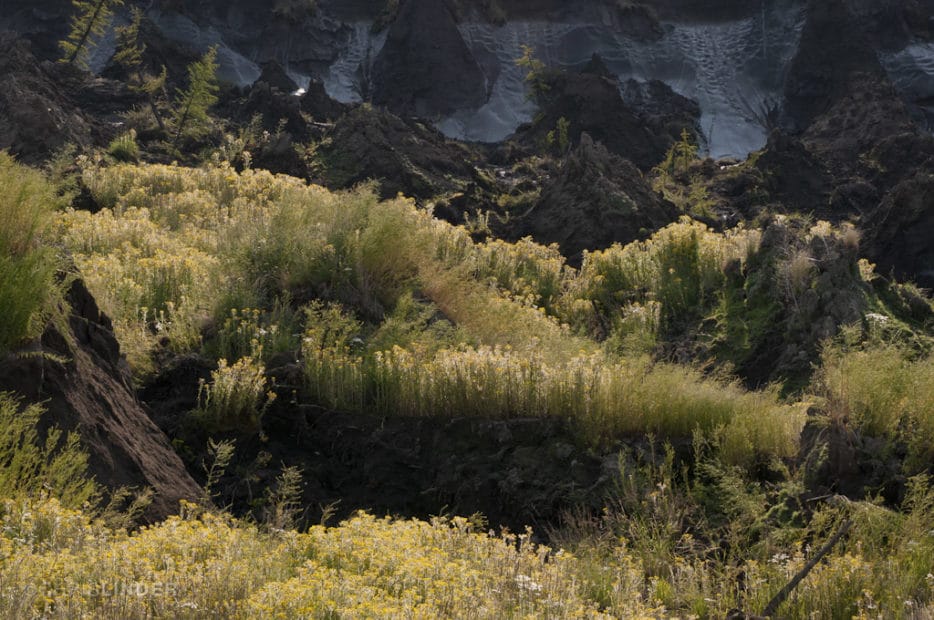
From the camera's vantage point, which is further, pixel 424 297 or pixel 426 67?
pixel 426 67

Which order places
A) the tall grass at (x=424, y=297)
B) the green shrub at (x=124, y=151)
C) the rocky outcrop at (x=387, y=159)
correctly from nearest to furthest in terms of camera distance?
1. the tall grass at (x=424, y=297)
2. the green shrub at (x=124, y=151)
3. the rocky outcrop at (x=387, y=159)

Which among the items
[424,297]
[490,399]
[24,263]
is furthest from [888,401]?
[24,263]

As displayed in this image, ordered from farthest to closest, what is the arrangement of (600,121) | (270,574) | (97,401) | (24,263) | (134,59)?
(600,121) < (134,59) < (97,401) < (24,263) < (270,574)

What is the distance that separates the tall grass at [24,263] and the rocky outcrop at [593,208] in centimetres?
1083

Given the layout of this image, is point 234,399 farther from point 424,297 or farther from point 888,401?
point 888,401

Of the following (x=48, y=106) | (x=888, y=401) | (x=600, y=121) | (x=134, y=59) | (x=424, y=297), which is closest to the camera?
(x=888, y=401)

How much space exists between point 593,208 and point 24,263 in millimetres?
13052

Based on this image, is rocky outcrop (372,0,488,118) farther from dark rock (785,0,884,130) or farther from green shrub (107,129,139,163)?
Answer: green shrub (107,129,139,163)

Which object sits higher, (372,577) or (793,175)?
(793,175)

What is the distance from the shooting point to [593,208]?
17.7m

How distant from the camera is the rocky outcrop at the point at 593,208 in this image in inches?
677

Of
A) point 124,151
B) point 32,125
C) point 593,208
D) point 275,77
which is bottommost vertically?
point 124,151

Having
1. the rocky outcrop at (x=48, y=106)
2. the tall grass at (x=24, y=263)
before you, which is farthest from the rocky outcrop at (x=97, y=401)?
the rocky outcrop at (x=48, y=106)

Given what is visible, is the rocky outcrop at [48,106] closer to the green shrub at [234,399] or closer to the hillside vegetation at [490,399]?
the hillside vegetation at [490,399]
